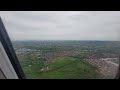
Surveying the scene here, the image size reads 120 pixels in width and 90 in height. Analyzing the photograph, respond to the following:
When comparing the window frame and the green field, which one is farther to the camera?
the green field

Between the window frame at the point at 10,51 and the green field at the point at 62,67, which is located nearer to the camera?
the window frame at the point at 10,51

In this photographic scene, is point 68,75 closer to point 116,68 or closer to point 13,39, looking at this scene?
point 116,68

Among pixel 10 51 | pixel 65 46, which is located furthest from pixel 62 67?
pixel 10 51

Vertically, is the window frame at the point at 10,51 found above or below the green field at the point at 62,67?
above
